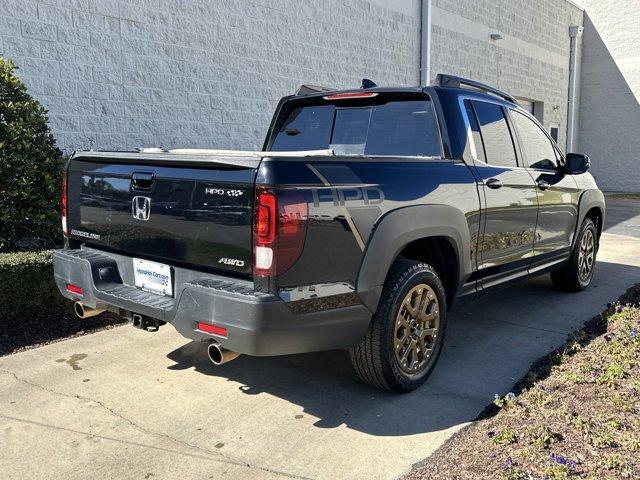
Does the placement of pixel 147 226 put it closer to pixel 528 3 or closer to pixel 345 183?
pixel 345 183

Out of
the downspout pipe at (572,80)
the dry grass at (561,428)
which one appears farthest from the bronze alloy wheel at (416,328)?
the downspout pipe at (572,80)

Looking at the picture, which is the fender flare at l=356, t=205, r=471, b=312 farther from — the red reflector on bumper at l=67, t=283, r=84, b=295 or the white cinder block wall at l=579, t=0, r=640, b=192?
the white cinder block wall at l=579, t=0, r=640, b=192

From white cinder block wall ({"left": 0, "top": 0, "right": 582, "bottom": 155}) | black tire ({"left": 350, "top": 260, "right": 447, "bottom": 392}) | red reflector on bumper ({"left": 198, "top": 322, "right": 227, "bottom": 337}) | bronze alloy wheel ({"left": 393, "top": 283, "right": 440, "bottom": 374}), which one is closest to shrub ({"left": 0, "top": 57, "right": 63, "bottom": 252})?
white cinder block wall ({"left": 0, "top": 0, "right": 582, "bottom": 155})

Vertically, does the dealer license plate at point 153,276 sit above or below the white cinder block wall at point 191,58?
below

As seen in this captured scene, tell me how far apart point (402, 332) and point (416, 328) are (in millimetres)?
143

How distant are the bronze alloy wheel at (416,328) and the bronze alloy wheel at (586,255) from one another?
308 cm

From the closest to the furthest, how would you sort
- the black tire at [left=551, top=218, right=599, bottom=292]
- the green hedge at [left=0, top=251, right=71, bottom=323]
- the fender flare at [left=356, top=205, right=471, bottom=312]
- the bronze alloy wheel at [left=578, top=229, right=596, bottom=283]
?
1. the fender flare at [left=356, top=205, right=471, bottom=312]
2. the green hedge at [left=0, top=251, right=71, bottom=323]
3. the black tire at [left=551, top=218, right=599, bottom=292]
4. the bronze alloy wheel at [left=578, top=229, right=596, bottom=283]

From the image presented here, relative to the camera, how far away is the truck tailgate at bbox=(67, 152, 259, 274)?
3.01 meters

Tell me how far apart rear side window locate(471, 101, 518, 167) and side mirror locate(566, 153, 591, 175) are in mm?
1026

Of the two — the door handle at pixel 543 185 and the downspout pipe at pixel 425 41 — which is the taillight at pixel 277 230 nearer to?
the door handle at pixel 543 185

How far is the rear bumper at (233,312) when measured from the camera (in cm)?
293

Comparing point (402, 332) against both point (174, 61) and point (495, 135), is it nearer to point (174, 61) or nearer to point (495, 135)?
point (495, 135)

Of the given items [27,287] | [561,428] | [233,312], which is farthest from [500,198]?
[27,287]

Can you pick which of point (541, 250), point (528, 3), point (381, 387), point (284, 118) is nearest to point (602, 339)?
point (541, 250)
